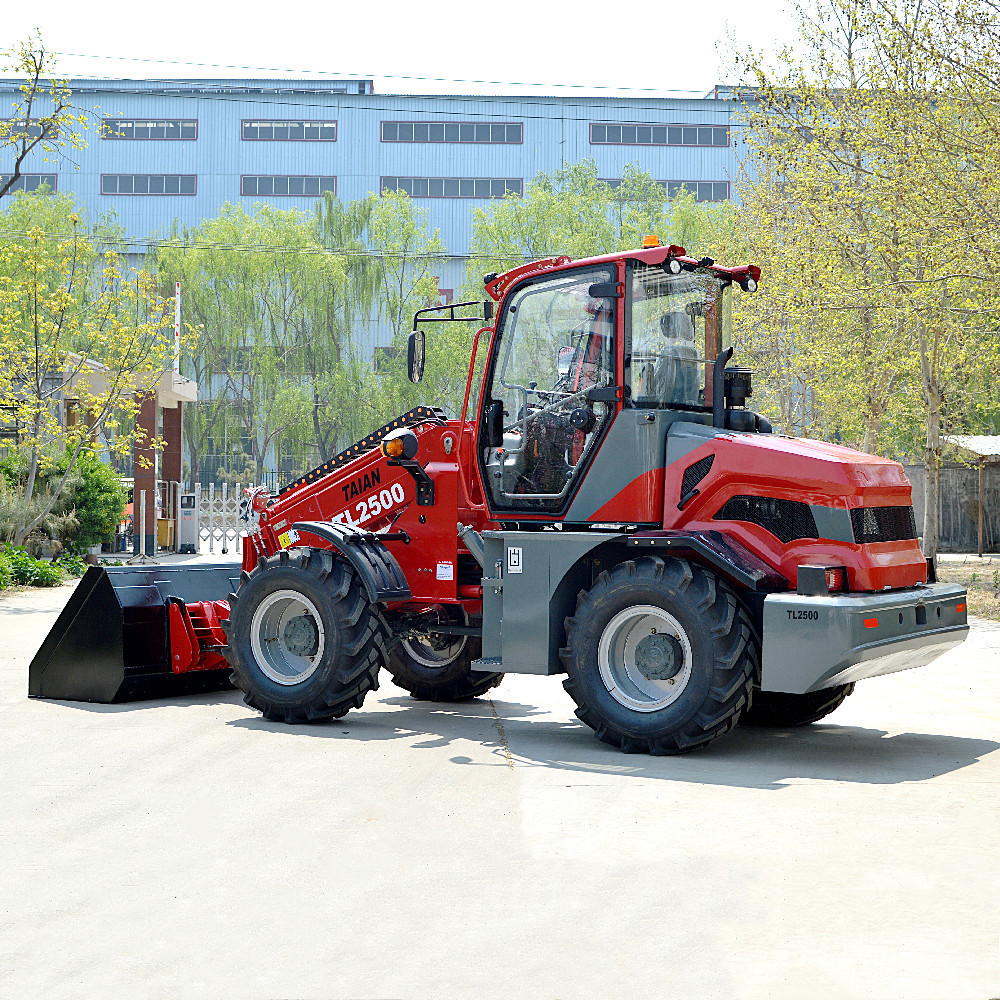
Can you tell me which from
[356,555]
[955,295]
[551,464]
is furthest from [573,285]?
[955,295]

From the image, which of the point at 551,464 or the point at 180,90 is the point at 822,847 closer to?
the point at 551,464

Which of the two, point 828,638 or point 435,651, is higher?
point 828,638

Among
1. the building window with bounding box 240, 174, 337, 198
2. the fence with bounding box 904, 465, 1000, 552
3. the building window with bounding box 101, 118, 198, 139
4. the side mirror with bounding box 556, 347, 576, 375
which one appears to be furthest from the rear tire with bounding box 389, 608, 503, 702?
the building window with bounding box 101, 118, 198, 139

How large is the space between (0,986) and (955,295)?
1777cm

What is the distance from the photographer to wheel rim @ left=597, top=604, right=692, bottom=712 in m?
8.28

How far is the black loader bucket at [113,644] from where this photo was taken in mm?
10117

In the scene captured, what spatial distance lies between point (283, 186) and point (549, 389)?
54550mm

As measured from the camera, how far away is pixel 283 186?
200 ft

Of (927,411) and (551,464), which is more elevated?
(927,411)

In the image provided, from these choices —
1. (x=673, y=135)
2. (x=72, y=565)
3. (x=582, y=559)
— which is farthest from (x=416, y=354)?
(x=673, y=135)

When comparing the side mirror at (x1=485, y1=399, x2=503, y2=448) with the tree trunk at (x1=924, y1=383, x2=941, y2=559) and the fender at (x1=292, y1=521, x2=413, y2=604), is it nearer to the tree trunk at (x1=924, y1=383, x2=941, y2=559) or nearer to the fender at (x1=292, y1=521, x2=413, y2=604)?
the fender at (x1=292, y1=521, x2=413, y2=604)

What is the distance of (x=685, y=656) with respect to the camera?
819cm

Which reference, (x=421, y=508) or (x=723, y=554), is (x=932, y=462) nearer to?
(x=421, y=508)

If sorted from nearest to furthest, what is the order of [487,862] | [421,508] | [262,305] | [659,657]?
1. [487,862]
2. [659,657]
3. [421,508]
4. [262,305]
